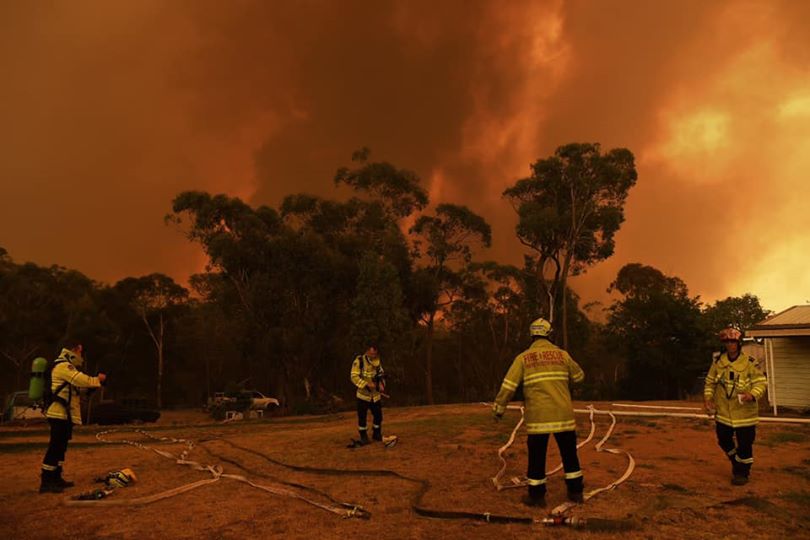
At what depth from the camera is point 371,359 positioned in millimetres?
12797

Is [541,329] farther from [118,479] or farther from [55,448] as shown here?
[55,448]

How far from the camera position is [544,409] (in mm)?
7430

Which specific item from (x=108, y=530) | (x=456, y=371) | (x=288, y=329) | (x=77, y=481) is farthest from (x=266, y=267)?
(x=108, y=530)

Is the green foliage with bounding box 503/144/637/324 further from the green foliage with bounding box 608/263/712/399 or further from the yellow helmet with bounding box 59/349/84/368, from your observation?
the yellow helmet with bounding box 59/349/84/368

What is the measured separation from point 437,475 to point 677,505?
3700mm

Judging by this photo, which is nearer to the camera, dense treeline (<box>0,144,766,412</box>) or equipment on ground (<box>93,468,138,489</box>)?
equipment on ground (<box>93,468,138,489</box>)

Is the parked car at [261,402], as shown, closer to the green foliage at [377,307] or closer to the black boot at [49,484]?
the green foliage at [377,307]

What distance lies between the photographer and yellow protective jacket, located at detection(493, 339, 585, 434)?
24.2 ft

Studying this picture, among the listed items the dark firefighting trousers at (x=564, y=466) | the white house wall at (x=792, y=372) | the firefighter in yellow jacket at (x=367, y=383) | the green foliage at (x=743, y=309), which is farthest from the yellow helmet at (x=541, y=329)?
the green foliage at (x=743, y=309)

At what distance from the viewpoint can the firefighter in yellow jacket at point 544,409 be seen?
290 inches

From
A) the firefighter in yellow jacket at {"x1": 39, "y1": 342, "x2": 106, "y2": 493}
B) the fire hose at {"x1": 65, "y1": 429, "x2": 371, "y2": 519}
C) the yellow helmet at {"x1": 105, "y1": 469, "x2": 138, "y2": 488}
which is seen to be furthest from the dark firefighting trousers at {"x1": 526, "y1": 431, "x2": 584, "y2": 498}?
the firefighter in yellow jacket at {"x1": 39, "y1": 342, "x2": 106, "y2": 493}

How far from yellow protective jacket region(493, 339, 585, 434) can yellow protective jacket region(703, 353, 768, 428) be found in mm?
2717

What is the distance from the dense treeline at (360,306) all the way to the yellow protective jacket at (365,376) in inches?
918

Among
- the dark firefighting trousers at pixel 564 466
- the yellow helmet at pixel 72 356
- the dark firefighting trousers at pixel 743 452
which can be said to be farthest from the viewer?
the yellow helmet at pixel 72 356
